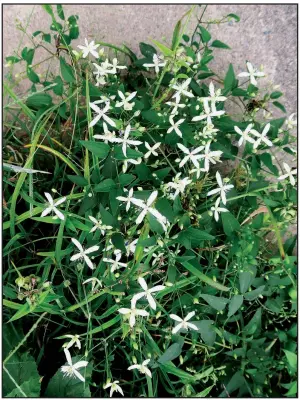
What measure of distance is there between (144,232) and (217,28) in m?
0.89

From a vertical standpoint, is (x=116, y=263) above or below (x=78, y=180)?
below

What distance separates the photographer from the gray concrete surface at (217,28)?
153cm

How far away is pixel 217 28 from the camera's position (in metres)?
1.58

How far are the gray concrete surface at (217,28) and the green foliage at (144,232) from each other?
0.28 feet

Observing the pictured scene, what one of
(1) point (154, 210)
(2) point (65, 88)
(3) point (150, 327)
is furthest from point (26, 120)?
(3) point (150, 327)

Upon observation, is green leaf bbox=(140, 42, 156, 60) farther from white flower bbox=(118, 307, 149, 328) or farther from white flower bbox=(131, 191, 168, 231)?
white flower bbox=(118, 307, 149, 328)

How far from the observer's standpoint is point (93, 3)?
A: 152 centimetres

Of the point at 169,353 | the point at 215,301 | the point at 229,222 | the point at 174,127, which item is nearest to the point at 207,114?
the point at 174,127

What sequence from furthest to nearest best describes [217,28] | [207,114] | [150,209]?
[217,28] < [207,114] < [150,209]

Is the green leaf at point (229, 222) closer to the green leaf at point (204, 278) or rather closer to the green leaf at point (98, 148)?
the green leaf at point (204, 278)

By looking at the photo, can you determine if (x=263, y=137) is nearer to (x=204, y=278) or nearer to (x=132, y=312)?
(x=204, y=278)

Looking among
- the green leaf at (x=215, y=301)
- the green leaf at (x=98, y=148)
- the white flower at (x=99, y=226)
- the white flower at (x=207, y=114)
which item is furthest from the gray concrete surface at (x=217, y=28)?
the green leaf at (x=215, y=301)

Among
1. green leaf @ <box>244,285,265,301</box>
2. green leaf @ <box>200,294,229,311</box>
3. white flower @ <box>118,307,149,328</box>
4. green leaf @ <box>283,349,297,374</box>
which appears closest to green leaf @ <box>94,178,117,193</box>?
white flower @ <box>118,307,149,328</box>

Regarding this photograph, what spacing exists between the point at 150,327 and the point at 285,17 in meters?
1.19
